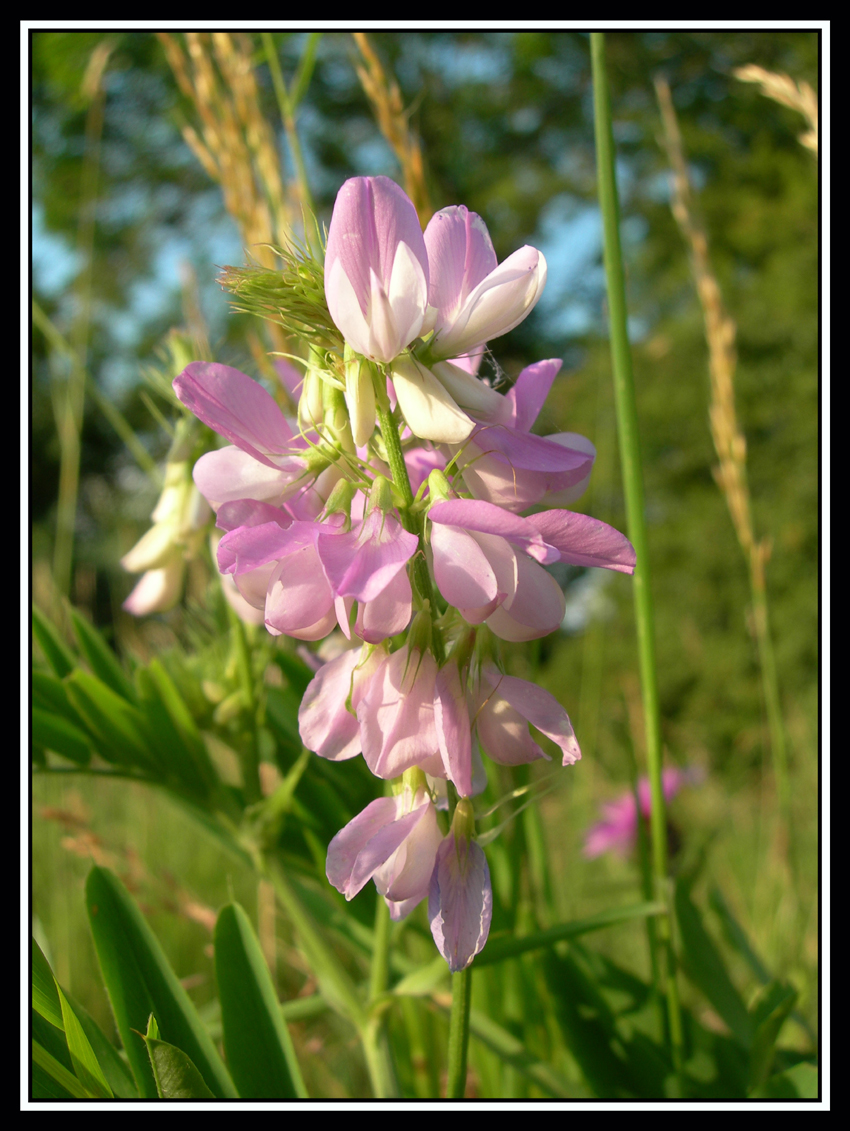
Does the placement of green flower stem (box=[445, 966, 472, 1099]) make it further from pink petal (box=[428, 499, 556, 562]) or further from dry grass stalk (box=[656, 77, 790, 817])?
dry grass stalk (box=[656, 77, 790, 817])

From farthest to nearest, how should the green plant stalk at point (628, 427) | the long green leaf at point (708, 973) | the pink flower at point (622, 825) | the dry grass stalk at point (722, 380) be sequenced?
the pink flower at point (622, 825) < the dry grass stalk at point (722, 380) < the long green leaf at point (708, 973) < the green plant stalk at point (628, 427)

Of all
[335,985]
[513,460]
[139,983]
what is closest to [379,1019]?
[335,985]

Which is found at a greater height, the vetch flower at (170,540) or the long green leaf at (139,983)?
the vetch flower at (170,540)

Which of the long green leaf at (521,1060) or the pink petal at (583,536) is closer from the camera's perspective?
the pink petal at (583,536)

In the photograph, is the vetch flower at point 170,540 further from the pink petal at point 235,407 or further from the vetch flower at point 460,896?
the vetch flower at point 460,896

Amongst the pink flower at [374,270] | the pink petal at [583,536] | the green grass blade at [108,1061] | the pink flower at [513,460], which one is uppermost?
the pink flower at [374,270]

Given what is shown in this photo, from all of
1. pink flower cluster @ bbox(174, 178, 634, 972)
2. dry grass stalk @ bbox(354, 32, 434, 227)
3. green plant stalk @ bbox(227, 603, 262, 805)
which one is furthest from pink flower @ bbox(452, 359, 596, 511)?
dry grass stalk @ bbox(354, 32, 434, 227)

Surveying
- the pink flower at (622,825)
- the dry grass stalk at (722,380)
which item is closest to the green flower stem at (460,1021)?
the dry grass stalk at (722,380)

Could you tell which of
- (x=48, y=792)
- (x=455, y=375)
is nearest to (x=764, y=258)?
(x=48, y=792)
